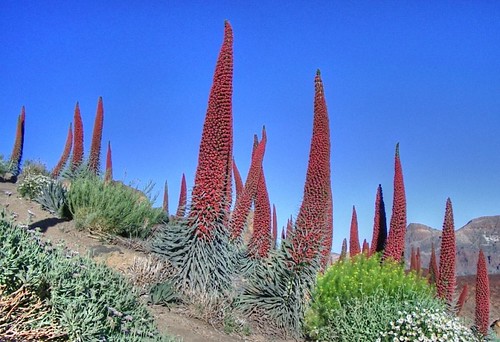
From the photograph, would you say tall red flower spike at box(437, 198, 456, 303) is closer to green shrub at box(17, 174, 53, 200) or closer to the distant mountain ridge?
green shrub at box(17, 174, 53, 200)

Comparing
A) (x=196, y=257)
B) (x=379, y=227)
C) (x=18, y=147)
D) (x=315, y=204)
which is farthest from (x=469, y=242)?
(x=196, y=257)

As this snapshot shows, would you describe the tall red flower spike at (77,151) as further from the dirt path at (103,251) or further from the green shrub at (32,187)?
the green shrub at (32,187)

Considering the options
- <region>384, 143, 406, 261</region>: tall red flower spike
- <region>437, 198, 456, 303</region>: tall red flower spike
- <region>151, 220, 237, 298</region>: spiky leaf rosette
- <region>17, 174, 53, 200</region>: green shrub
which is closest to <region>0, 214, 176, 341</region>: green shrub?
<region>151, 220, 237, 298</region>: spiky leaf rosette

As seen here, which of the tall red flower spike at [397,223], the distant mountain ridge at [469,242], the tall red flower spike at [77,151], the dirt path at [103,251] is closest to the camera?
the dirt path at [103,251]

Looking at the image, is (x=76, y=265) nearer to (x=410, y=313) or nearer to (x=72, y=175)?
(x=410, y=313)

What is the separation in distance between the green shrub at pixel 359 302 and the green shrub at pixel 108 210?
3.89 m

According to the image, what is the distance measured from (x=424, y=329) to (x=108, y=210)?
6.27 metres

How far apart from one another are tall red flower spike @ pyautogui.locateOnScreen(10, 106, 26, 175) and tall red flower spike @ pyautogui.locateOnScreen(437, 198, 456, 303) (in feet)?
46.8

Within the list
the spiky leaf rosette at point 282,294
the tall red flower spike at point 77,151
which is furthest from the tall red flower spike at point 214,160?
the tall red flower spike at point 77,151

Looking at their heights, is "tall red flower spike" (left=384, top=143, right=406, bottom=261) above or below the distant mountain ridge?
below

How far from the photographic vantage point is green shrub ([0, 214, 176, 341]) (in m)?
3.76

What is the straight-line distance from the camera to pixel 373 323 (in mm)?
8875

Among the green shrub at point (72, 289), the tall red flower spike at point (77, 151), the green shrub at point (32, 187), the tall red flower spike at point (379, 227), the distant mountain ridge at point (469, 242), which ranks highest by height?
the distant mountain ridge at point (469, 242)

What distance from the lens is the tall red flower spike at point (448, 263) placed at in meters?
13.3
